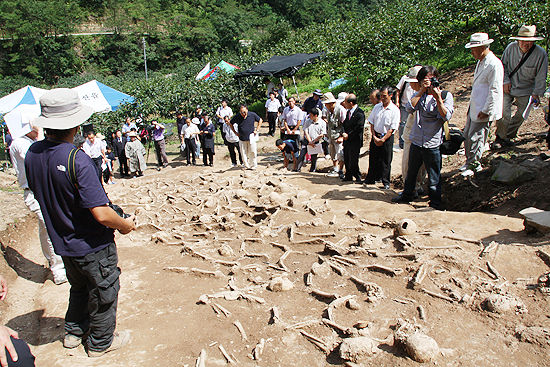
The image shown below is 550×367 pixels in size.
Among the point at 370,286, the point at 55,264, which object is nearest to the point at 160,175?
the point at 55,264

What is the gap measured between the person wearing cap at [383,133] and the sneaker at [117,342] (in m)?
5.14

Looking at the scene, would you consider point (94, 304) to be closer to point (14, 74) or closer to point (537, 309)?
point (537, 309)

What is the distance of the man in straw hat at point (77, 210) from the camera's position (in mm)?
2955

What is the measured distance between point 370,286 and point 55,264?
13.6 ft

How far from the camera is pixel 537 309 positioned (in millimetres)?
3047

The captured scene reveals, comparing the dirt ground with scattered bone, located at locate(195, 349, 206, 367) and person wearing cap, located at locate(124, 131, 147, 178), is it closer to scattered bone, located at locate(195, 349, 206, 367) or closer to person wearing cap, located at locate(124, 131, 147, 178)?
scattered bone, located at locate(195, 349, 206, 367)

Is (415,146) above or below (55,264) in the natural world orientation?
above

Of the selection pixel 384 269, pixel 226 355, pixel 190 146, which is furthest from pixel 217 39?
pixel 226 355

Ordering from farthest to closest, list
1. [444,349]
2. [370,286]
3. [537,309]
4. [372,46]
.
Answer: [372,46]
[370,286]
[537,309]
[444,349]

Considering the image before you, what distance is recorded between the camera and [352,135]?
24.1 feet

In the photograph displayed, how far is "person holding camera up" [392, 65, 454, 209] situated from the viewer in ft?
17.2

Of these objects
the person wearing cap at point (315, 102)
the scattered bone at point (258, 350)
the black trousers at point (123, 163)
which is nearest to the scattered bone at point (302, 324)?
the scattered bone at point (258, 350)

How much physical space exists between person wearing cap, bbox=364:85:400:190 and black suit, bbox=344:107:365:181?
30 cm

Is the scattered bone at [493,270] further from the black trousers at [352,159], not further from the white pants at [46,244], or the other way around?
the white pants at [46,244]
